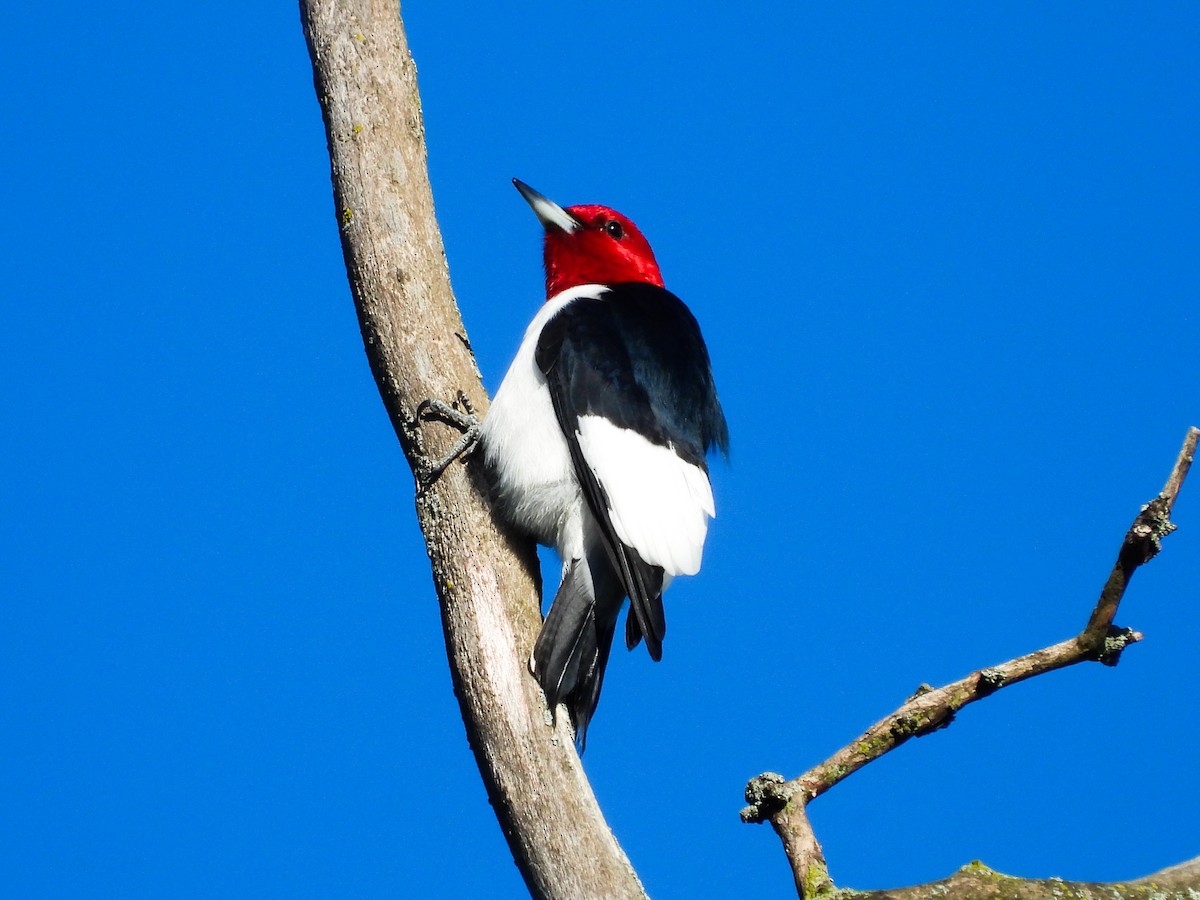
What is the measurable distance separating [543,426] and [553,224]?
52.5 inches

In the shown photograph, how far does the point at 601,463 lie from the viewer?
357 cm

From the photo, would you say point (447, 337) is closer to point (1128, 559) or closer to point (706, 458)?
point (706, 458)

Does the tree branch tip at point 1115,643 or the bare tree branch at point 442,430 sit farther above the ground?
the bare tree branch at point 442,430

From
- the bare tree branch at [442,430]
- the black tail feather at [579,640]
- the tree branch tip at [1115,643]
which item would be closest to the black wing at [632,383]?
the black tail feather at [579,640]

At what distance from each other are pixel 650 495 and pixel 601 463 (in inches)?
6.6

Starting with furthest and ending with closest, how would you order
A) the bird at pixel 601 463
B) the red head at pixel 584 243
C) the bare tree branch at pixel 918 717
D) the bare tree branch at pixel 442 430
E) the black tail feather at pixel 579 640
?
the red head at pixel 584 243 → the bird at pixel 601 463 → the black tail feather at pixel 579 640 → the bare tree branch at pixel 442 430 → the bare tree branch at pixel 918 717

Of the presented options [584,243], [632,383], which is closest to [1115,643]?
[632,383]

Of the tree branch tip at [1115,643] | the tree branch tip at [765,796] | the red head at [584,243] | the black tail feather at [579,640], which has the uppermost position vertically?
the red head at [584,243]

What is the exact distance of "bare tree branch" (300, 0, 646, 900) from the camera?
9.72ft

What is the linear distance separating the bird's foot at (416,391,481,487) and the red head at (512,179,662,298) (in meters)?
1.25

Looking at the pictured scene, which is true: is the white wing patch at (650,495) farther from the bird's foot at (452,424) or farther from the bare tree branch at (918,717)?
the bare tree branch at (918,717)

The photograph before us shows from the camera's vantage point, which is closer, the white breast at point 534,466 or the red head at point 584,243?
the white breast at point 534,466

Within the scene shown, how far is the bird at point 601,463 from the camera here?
3.34 metres

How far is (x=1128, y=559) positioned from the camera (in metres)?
2.64
